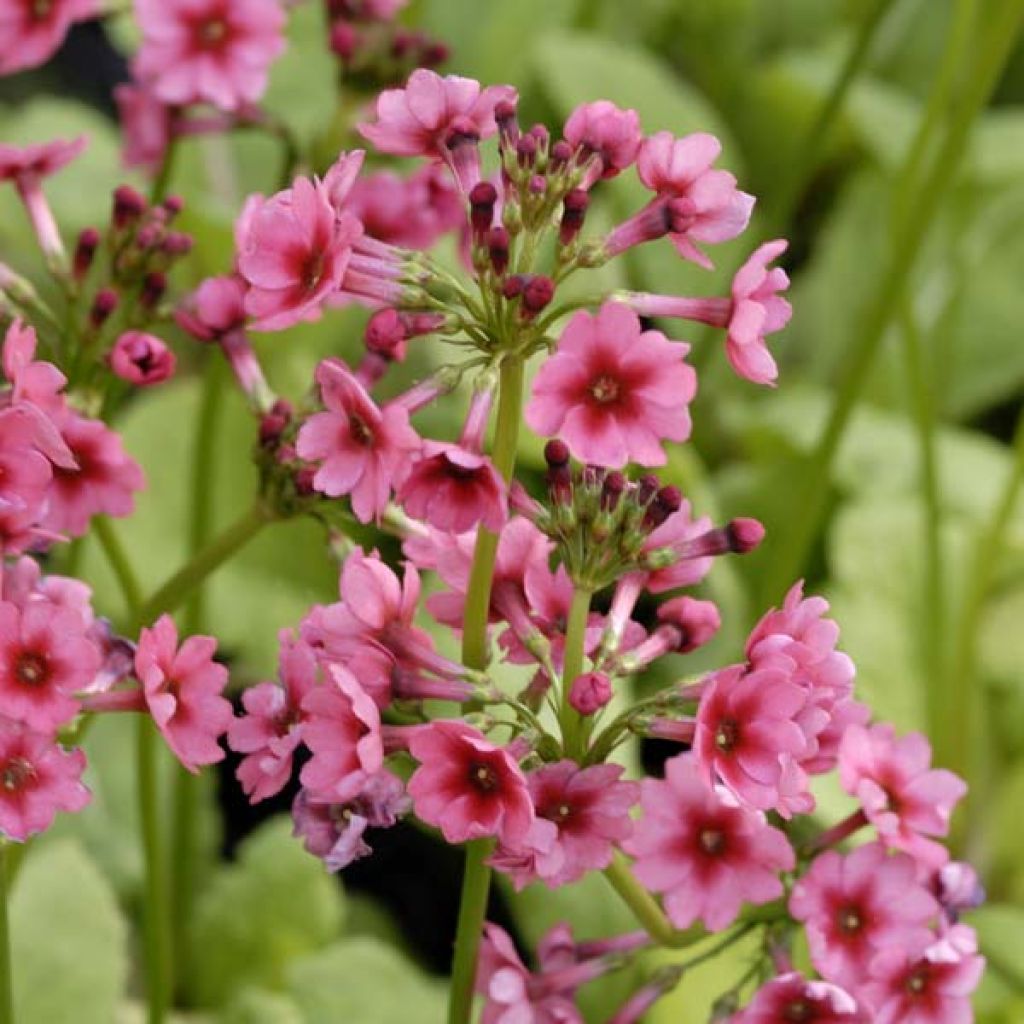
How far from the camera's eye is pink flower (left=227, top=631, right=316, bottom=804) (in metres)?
1.16

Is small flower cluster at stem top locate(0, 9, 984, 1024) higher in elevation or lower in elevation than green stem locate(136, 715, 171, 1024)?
higher

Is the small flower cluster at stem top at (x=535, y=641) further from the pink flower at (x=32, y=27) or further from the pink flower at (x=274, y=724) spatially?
the pink flower at (x=32, y=27)

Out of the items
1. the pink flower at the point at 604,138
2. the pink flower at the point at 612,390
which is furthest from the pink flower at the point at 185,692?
the pink flower at the point at 604,138

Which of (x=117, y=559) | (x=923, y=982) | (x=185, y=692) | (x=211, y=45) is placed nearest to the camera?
(x=185, y=692)

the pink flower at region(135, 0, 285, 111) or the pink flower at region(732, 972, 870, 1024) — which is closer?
the pink flower at region(732, 972, 870, 1024)

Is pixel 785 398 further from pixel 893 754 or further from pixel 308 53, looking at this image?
pixel 893 754

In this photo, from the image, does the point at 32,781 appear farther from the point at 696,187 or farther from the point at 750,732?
the point at 696,187

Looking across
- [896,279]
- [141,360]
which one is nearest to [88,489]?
[141,360]

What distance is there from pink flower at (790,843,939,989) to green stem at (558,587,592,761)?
0.67ft

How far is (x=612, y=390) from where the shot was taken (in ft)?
3.63

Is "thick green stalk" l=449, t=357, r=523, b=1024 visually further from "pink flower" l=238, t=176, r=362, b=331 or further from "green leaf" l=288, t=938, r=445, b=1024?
"green leaf" l=288, t=938, r=445, b=1024

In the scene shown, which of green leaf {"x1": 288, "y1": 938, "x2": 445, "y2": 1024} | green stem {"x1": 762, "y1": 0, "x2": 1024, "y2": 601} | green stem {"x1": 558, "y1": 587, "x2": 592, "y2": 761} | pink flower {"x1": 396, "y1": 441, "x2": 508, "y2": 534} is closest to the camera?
pink flower {"x1": 396, "y1": 441, "x2": 508, "y2": 534}

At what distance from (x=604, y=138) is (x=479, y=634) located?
0.30m

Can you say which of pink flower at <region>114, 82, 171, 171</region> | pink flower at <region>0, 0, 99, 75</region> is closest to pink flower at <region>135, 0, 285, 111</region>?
pink flower at <region>0, 0, 99, 75</region>
